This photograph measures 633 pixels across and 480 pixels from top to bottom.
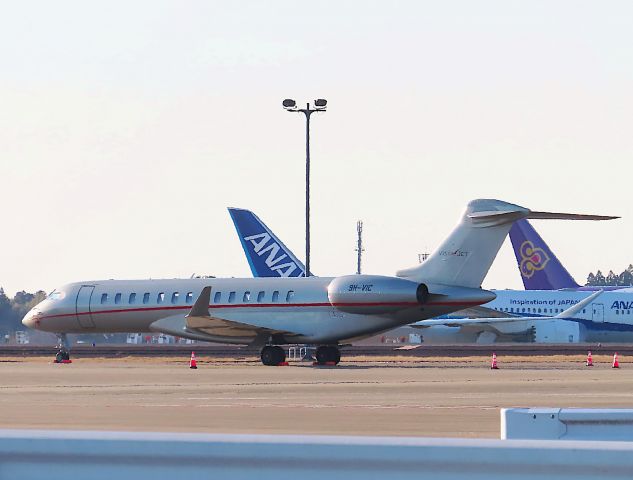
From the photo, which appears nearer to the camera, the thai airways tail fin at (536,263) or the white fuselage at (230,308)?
the white fuselage at (230,308)

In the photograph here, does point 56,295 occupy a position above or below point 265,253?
below

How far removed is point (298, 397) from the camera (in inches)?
970

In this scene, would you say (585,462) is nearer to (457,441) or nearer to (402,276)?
(457,441)

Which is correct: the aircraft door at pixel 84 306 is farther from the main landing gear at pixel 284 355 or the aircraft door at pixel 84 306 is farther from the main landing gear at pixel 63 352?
the main landing gear at pixel 284 355

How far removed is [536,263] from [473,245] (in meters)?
49.1

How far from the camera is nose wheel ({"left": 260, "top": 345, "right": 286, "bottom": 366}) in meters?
42.5

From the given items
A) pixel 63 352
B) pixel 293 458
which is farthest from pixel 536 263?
pixel 293 458

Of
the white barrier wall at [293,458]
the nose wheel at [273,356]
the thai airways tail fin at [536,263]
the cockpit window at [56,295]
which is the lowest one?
the white barrier wall at [293,458]

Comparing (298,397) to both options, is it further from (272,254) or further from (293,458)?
(272,254)

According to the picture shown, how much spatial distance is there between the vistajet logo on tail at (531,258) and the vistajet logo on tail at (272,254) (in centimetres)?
3625

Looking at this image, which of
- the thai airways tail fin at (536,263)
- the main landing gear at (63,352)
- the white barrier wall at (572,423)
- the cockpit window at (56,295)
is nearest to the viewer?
the white barrier wall at (572,423)

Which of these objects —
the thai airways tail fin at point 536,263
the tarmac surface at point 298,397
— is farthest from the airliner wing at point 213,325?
the thai airways tail fin at point 536,263

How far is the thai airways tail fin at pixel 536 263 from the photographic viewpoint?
87.7m

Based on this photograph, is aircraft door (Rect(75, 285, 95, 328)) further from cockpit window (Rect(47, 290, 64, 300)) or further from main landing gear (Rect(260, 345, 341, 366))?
main landing gear (Rect(260, 345, 341, 366))
